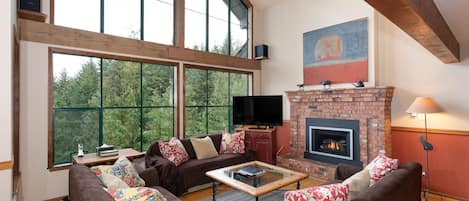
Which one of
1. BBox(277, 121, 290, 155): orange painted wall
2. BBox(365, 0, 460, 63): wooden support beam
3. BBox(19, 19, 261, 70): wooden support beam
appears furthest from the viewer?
BBox(277, 121, 290, 155): orange painted wall

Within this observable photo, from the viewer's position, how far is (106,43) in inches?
161

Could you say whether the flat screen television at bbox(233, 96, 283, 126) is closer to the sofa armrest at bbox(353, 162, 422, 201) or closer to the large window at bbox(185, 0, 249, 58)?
the large window at bbox(185, 0, 249, 58)

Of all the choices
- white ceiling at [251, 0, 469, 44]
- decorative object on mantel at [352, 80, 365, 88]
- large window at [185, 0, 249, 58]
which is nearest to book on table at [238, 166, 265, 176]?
decorative object on mantel at [352, 80, 365, 88]

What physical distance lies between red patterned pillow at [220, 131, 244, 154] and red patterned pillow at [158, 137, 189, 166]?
3.06 ft

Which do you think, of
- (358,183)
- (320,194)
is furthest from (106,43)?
(358,183)

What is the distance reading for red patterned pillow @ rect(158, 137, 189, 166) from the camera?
4.04 metres

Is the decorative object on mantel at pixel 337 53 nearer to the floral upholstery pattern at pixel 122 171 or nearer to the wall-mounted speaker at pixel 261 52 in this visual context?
the wall-mounted speaker at pixel 261 52

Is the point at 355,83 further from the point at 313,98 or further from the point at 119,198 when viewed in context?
the point at 119,198

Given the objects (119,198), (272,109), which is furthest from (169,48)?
(119,198)

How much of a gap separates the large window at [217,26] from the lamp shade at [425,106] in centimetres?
387

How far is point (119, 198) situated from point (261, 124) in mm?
4039

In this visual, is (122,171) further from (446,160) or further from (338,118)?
(446,160)

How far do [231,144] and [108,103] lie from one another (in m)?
2.40

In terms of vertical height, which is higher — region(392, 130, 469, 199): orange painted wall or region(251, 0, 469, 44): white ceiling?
region(251, 0, 469, 44): white ceiling
